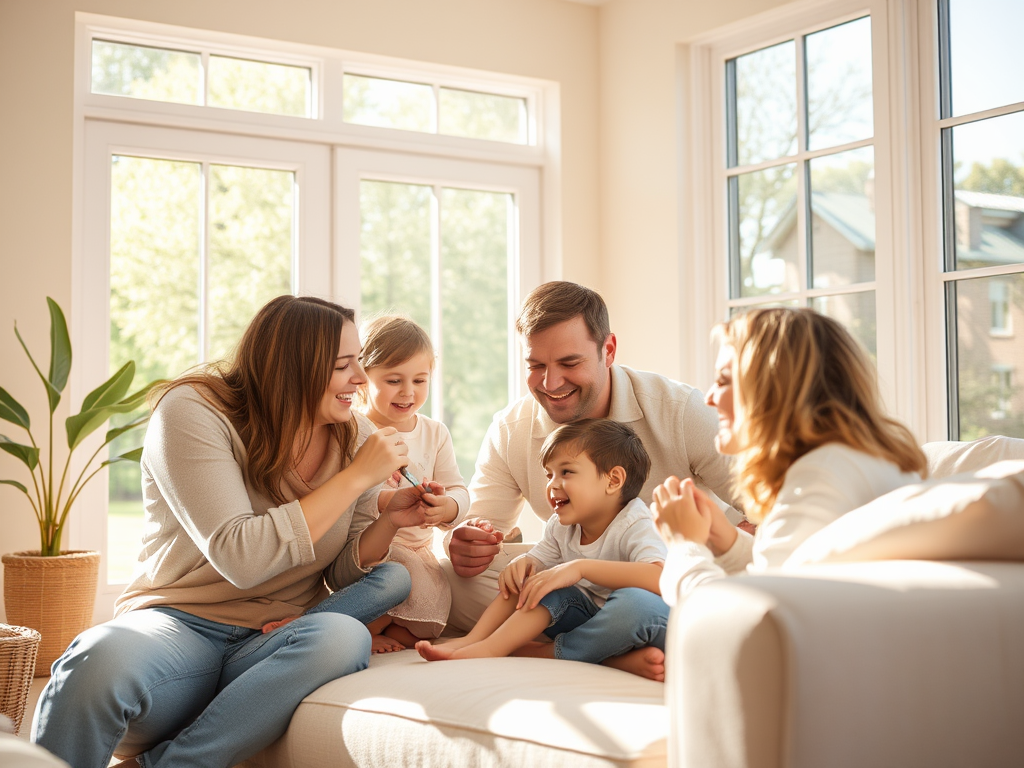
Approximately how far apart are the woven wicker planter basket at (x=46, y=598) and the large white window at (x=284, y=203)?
1.52 feet

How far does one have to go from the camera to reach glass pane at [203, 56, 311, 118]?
12.9 feet

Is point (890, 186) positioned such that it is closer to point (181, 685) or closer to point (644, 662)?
point (644, 662)

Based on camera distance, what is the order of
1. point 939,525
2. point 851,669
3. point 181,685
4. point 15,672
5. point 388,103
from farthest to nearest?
point 388,103 → point 15,672 → point 181,685 → point 939,525 → point 851,669

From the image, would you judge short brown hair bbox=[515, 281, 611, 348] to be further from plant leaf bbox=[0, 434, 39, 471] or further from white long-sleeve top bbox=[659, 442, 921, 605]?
plant leaf bbox=[0, 434, 39, 471]

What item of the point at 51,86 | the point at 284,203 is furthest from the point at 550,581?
the point at 51,86

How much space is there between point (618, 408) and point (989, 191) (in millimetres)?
1669

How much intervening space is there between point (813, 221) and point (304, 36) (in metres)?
2.10

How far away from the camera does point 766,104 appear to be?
13.1 feet

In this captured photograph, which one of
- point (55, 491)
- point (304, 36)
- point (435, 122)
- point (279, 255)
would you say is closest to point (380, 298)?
point (279, 255)

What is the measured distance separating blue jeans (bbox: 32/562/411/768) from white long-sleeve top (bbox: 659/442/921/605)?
70cm

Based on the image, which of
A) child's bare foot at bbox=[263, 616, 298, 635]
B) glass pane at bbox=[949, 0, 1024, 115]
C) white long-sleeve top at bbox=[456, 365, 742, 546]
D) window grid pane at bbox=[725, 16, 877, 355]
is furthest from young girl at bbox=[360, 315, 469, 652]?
glass pane at bbox=[949, 0, 1024, 115]

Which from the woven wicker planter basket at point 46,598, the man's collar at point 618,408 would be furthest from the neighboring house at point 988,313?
the woven wicker planter basket at point 46,598

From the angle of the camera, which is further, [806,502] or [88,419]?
[88,419]

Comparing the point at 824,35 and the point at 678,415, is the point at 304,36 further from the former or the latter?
the point at 678,415
